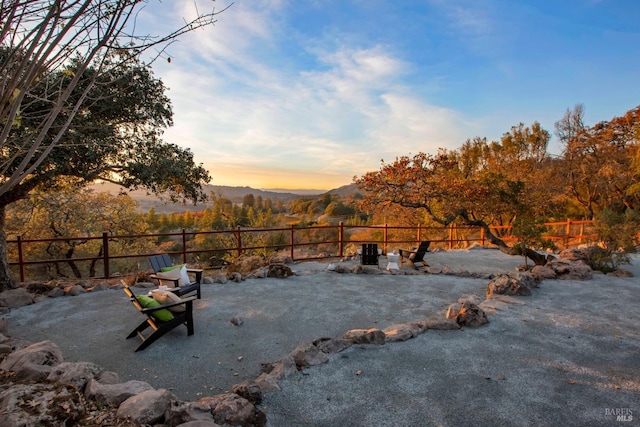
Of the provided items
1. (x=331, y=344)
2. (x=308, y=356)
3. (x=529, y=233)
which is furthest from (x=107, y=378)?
(x=529, y=233)

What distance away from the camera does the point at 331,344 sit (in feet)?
10.6

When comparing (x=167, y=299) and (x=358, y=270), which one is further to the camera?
(x=358, y=270)

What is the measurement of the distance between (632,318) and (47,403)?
219 inches

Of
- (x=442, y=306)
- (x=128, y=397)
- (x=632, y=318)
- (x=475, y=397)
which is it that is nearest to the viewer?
(x=128, y=397)

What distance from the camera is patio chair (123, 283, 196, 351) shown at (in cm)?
343

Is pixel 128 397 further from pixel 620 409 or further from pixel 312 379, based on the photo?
pixel 620 409

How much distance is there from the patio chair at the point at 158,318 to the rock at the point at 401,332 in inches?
84.8

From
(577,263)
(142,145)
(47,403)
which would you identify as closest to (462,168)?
(577,263)

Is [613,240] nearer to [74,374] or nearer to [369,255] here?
[369,255]

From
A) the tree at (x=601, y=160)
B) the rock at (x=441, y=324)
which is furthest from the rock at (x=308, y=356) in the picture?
the tree at (x=601, y=160)

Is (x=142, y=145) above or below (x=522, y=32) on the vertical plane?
below

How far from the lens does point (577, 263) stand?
6312mm

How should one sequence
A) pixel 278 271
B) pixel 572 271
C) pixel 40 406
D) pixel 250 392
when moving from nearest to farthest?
1. pixel 40 406
2. pixel 250 392
3. pixel 572 271
4. pixel 278 271
